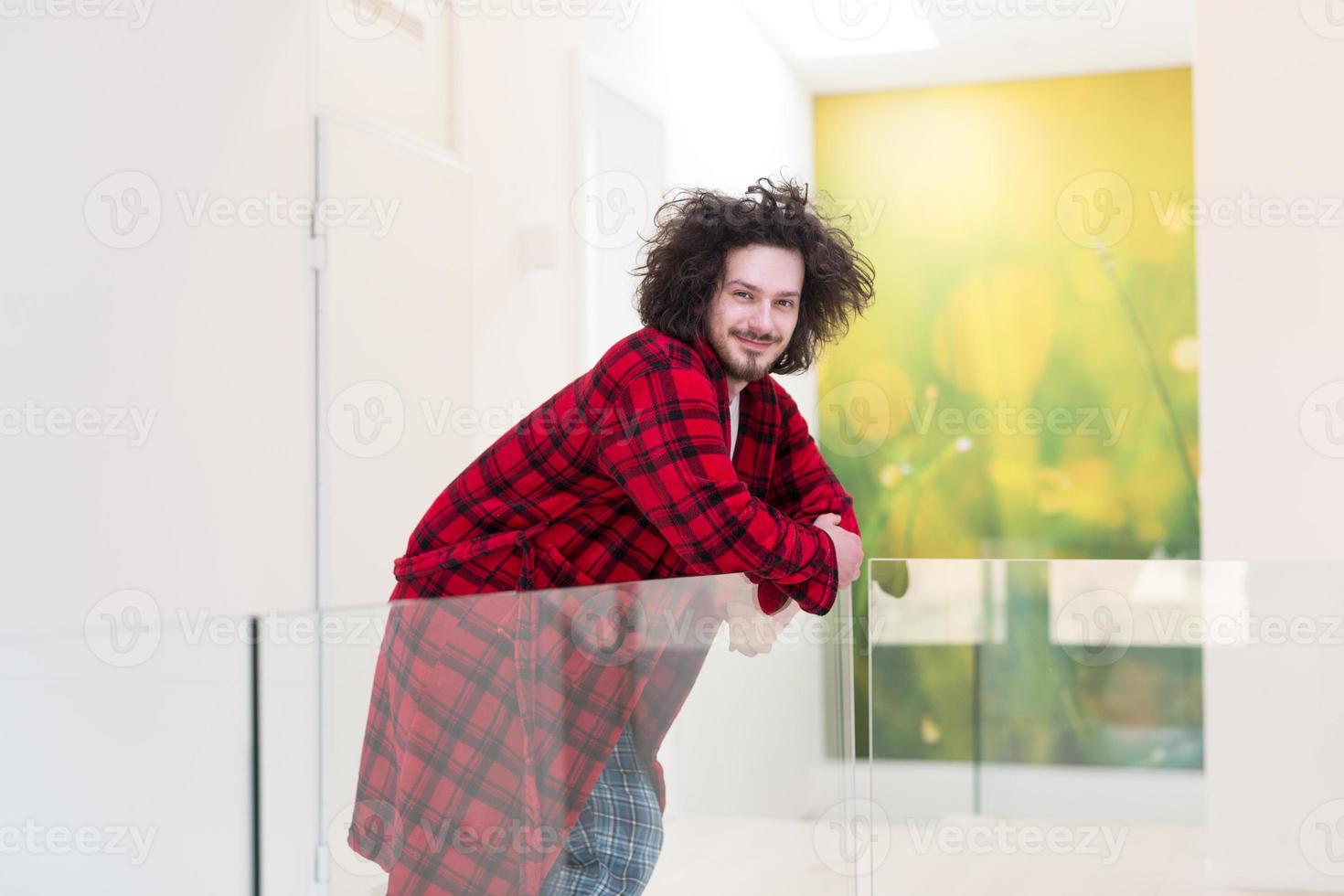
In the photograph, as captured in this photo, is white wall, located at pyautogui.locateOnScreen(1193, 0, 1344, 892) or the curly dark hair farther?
white wall, located at pyautogui.locateOnScreen(1193, 0, 1344, 892)

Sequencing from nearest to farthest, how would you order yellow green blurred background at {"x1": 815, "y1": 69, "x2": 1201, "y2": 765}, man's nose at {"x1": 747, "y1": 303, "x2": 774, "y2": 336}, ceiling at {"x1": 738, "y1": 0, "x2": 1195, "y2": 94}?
man's nose at {"x1": 747, "y1": 303, "x2": 774, "y2": 336} → ceiling at {"x1": 738, "y1": 0, "x2": 1195, "y2": 94} → yellow green blurred background at {"x1": 815, "y1": 69, "x2": 1201, "y2": 765}

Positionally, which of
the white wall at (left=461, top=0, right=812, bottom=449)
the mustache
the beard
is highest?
the white wall at (left=461, top=0, right=812, bottom=449)

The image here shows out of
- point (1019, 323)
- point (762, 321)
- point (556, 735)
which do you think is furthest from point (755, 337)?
point (1019, 323)

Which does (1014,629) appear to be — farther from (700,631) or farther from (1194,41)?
(1194,41)

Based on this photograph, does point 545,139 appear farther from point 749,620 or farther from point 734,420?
point 749,620

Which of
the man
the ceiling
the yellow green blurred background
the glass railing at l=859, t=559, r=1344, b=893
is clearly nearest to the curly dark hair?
the man

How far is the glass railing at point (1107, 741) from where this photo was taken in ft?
7.61

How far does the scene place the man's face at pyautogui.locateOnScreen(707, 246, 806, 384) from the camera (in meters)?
1.84

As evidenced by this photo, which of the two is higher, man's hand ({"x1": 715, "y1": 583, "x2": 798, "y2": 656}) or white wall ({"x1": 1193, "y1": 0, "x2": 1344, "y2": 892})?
white wall ({"x1": 1193, "y1": 0, "x2": 1344, "y2": 892})

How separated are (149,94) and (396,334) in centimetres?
80

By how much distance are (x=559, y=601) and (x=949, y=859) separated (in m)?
1.34

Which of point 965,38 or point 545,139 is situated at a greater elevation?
point 965,38

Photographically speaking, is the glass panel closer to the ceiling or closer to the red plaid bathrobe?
the red plaid bathrobe

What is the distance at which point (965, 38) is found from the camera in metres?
5.32
